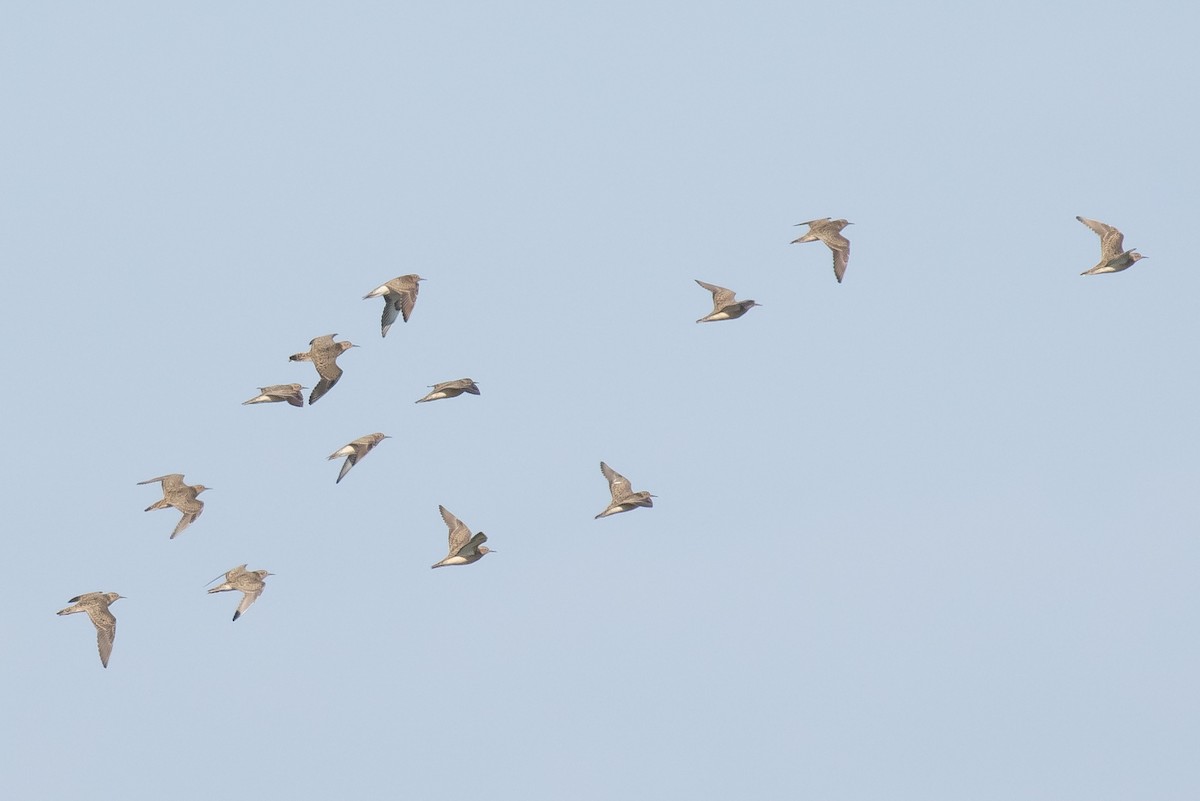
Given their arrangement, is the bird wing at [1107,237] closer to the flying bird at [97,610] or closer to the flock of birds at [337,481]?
the flock of birds at [337,481]

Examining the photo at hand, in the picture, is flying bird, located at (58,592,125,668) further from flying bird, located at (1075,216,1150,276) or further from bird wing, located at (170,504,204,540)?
flying bird, located at (1075,216,1150,276)

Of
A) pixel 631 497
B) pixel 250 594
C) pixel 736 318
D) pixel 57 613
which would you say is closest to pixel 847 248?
pixel 736 318

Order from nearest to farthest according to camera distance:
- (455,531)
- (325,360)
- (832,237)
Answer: (325,360)
(455,531)
(832,237)

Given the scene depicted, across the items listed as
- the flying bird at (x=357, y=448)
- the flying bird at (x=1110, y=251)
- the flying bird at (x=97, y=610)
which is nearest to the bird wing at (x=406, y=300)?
the flying bird at (x=357, y=448)

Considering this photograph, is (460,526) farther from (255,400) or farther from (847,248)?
(847,248)

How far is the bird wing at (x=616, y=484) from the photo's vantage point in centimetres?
4509

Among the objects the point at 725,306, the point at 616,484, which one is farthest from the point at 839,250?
the point at 616,484

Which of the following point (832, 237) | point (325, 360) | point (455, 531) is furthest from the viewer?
point (832, 237)

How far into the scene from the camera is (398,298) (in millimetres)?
44312

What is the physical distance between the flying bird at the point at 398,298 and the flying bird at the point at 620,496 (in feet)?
20.6

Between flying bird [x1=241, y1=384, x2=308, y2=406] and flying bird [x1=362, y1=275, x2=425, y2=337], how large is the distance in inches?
114

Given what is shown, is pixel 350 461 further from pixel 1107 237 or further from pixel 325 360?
pixel 1107 237

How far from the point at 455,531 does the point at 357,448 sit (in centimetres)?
308

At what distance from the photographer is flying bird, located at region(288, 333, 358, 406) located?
43.5 meters
